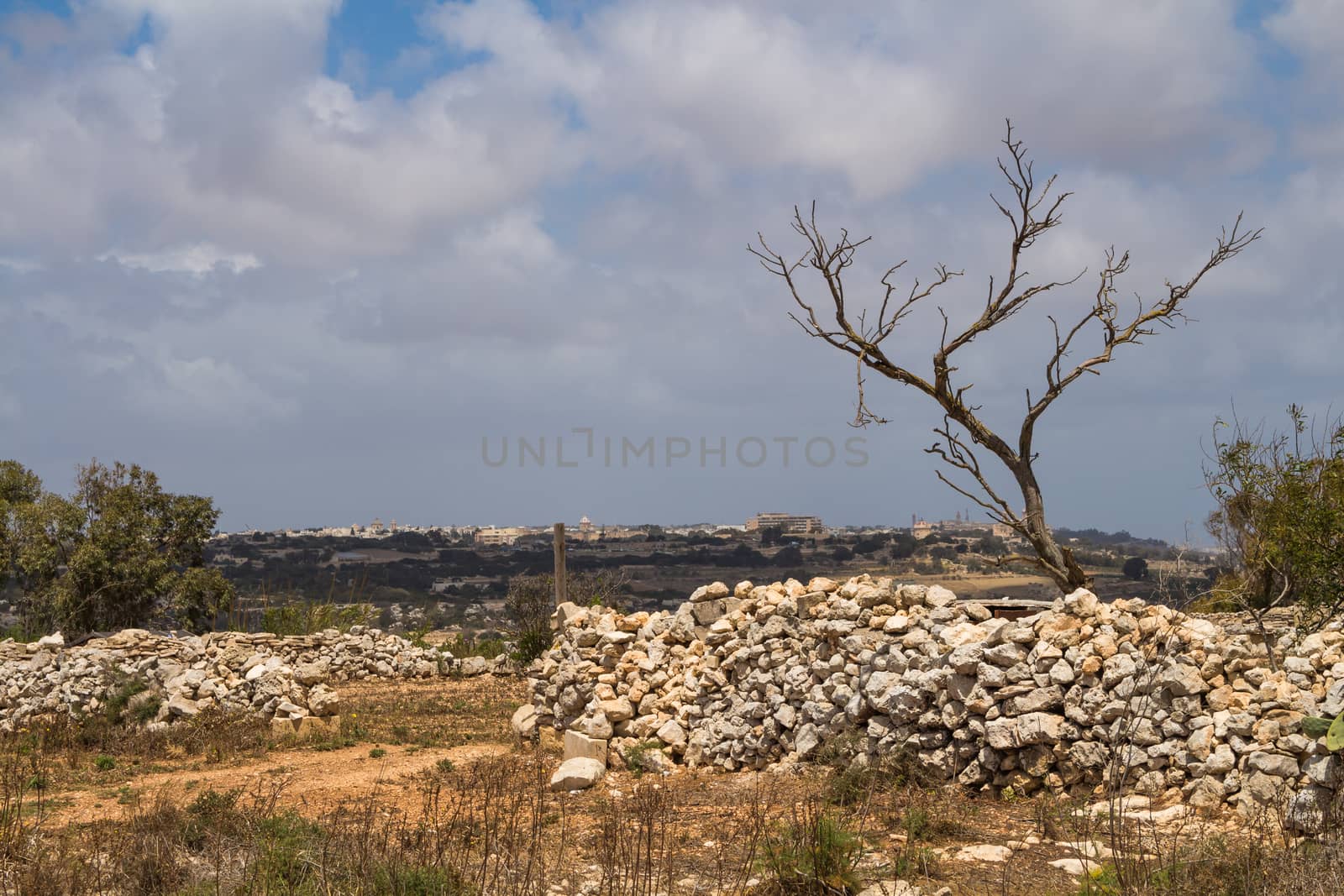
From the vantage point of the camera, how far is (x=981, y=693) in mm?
7770

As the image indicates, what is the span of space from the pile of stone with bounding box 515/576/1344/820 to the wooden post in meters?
7.63

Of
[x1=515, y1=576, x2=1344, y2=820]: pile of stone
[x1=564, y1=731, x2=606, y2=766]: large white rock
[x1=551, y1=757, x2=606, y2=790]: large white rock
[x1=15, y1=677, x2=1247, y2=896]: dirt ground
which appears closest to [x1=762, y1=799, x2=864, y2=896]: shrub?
[x1=15, y1=677, x2=1247, y2=896]: dirt ground

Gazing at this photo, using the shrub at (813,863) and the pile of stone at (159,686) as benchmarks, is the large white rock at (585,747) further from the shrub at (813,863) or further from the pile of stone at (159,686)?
the shrub at (813,863)

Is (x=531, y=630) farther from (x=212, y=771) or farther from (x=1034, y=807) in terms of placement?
(x=1034, y=807)

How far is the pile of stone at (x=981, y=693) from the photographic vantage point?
6.75m

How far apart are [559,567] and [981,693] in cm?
1215

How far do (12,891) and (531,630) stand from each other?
47.5ft

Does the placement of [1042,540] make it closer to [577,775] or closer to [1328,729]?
[1328,729]

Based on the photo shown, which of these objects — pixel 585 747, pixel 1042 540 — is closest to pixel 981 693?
pixel 1042 540

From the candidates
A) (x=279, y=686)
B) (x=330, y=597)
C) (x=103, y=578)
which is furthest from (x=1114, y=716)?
(x=103, y=578)

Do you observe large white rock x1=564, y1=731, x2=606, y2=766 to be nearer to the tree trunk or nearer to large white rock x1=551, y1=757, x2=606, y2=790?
large white rock x1=551, y1=757, x2=606, y2=790

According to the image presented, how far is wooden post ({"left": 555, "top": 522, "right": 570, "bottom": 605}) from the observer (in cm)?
1875

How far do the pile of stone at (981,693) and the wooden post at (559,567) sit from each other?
763 cm

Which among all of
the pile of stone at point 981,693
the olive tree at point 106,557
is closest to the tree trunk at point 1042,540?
the pile of stone at point 981,693
